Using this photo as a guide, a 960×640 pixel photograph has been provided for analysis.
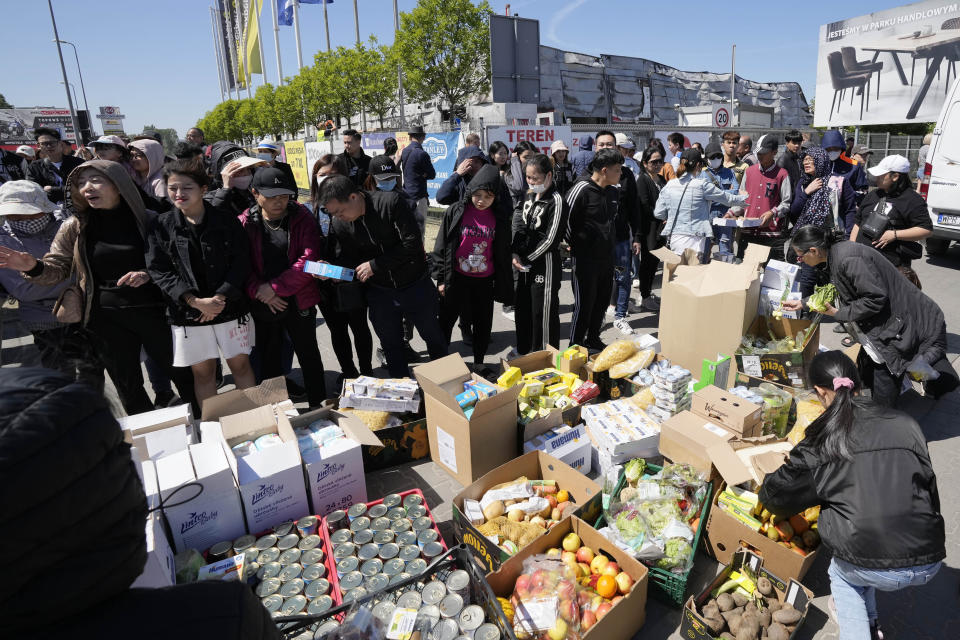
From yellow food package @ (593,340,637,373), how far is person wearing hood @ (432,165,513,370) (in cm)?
98

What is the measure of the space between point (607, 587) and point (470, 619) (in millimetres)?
688

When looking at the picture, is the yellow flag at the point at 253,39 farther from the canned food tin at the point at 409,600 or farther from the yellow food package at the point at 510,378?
the canned food tin at the point at 409,600

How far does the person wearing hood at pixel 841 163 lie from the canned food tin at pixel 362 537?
6.41 meters

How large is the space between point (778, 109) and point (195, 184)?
6517 centimetres

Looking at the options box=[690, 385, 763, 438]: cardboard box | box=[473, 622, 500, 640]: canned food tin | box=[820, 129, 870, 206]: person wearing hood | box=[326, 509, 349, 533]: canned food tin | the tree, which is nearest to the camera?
box=[473, 622, 500, 640]: canned food tin

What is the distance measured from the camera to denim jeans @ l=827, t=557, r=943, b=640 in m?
2.03

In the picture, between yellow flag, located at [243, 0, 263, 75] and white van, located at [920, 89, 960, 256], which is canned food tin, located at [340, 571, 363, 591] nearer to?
white van, located at [920, 89, 960, 256]

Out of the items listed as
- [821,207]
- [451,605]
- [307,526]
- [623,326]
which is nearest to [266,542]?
[307,526]

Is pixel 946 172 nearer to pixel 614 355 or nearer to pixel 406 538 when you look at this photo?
pixel 614 355

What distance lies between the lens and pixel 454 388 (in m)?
3.62

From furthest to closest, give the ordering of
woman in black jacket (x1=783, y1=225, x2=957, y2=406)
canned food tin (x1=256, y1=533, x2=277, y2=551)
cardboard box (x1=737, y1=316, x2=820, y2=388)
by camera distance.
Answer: cardboard box (x1=737, y1=316, x2=820, y2=388) → woman in black jacket (x1=783, y1=225, x2=957, y2=406) → canned food tin (x1=256, y1=533, x2=277, y2=551)

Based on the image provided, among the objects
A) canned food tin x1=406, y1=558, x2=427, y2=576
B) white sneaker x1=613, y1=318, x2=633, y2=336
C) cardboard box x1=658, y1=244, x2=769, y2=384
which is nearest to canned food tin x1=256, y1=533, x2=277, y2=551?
canned food tin x1=406, y1=558, x2=427, y2=576

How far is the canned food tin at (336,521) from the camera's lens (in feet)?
8.96

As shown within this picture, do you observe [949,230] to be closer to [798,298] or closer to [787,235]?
[787,235]
